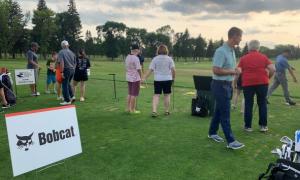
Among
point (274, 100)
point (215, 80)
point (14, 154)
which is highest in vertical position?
point (215, 80)

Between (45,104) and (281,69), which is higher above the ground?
(281,69)

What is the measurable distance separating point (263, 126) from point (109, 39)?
376ft

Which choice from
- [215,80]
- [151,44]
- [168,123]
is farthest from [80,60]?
[151,44]

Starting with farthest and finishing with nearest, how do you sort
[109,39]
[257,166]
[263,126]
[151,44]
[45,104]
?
[151,44] → [109,39] → [45,104] → [263,126] → [257,166]

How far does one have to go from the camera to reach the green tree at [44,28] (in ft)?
302

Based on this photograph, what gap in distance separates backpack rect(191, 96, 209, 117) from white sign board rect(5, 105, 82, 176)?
17.3ft

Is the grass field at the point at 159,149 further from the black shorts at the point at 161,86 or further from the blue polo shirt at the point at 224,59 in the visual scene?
the blue polo shirt at the point at 224,59

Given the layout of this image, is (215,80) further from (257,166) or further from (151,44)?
(151,44)

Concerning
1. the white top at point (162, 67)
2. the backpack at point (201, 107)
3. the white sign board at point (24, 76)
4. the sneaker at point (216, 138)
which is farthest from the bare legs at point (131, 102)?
the white sign board at point (24, 76)

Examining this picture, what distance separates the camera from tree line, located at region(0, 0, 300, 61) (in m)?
88.0

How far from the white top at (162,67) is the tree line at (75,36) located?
171ft

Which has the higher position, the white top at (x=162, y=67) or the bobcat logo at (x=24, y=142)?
the white top at (x=162, y=67)

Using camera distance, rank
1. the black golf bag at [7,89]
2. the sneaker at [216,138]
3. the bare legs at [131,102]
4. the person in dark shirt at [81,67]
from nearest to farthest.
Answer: the sneaker at [216,138], the bare legs at [131,102], the black golf bag at [7,89], the person in dark shirt at [81,67]

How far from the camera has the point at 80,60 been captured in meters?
12.7
